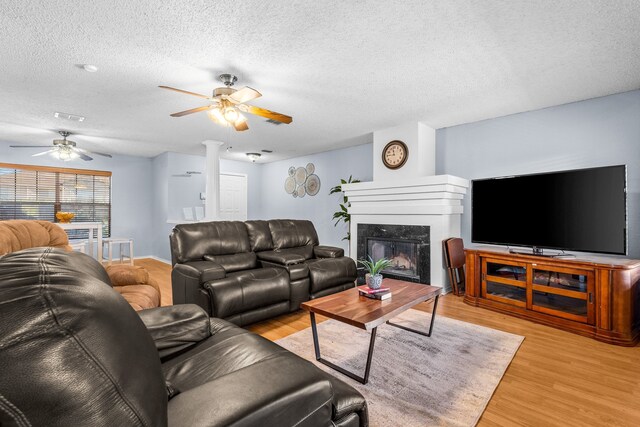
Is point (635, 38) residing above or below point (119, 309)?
above

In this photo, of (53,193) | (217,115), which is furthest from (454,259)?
(53,193)

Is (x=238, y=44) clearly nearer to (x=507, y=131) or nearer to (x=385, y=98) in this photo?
(x=385, y=98)

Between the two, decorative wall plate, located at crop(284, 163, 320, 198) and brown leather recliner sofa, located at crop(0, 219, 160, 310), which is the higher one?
decorative wall plate, located at crop(284, 163, 320, 198)

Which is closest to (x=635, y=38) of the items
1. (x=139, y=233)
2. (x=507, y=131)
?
(x=507, y=131)

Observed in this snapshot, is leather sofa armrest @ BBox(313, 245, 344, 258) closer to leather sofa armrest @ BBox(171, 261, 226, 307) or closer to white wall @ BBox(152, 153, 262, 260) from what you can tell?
leather sofa armrest @ BBox(171, 261, 226, 307)

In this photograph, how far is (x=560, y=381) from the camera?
197 cm

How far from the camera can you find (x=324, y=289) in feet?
11.2

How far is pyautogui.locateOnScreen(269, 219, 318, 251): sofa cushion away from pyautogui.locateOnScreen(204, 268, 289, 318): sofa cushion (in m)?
0.81

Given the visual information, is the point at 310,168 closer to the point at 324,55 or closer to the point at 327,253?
the point at 327,253

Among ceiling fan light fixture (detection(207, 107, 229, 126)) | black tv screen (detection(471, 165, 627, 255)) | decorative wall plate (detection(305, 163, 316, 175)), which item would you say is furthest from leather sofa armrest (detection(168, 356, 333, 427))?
decorative wall plate (detection(305, 163, 316, 175))

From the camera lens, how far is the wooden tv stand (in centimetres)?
256

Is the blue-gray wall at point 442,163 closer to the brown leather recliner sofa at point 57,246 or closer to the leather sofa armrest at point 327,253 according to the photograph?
the leather sofa armrest at point 327,253

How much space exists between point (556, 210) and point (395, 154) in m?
2.13

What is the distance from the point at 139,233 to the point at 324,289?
560cm
